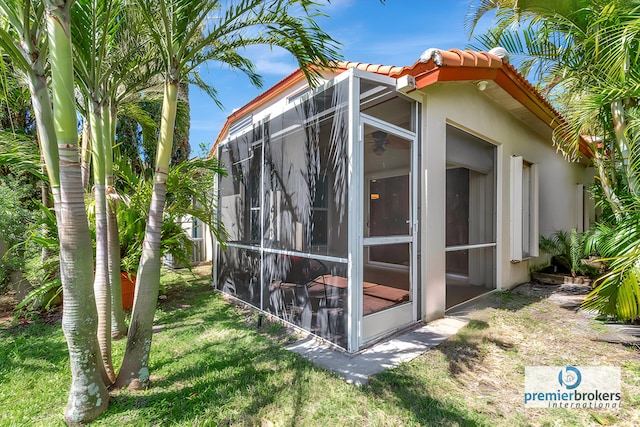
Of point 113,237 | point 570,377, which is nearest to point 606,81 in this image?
point 570,377

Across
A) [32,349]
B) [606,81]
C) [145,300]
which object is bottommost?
[32,349]

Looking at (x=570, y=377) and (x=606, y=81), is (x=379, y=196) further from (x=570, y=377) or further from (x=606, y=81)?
(x=606, y=81)

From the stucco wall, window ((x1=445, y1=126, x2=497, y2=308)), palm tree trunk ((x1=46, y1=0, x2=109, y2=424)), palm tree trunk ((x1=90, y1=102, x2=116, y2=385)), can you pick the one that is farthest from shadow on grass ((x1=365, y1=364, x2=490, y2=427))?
window ((x1=445, y1=126, x2=497, y2=308))

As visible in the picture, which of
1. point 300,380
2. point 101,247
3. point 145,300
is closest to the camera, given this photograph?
point 145,300

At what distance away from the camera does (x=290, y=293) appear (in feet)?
15.4

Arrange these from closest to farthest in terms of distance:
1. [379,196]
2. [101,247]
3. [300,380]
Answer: [300,380], [101,247], [379,196]

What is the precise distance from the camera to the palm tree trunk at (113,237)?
368cm

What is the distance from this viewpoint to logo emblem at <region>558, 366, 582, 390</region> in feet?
10.1

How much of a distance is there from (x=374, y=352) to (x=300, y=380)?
1.05 meters

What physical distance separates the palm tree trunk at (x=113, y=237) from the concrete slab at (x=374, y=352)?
2.44m

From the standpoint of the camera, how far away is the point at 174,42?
119 inches

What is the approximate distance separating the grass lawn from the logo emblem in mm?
150

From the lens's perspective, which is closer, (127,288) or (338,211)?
(338,211)

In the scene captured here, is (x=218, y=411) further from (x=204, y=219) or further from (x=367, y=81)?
(x=367, y=81)
